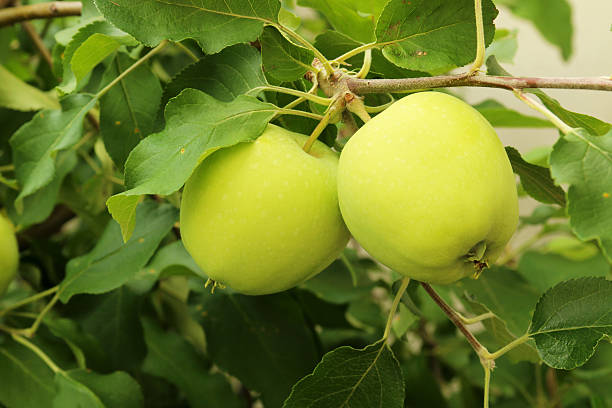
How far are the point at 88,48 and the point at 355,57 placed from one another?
0.18m

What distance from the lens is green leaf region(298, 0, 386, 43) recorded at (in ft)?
1.37

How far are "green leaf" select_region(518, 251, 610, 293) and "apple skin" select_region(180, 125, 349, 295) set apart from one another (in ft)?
1.51

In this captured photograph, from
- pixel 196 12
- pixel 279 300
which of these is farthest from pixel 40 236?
pixel 196 12

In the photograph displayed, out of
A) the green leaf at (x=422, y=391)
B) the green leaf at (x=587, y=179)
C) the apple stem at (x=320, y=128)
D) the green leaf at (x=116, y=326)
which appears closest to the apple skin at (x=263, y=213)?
the apple stem at (x=320, y=128)

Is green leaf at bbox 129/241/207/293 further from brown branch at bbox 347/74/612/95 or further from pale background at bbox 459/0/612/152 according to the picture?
pale background at bbox 459/0/612/152

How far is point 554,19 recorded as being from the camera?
498mm

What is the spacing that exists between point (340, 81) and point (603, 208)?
0.51ft

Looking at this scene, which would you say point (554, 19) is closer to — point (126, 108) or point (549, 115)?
point (549, 115)

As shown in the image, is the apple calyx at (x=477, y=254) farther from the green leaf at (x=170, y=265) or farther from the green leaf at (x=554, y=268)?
the green leaf at (x=554, y=268)

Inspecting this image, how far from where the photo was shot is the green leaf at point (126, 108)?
17.6 inches

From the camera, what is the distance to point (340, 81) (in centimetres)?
33

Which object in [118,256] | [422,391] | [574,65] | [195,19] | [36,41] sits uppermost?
[195,19]

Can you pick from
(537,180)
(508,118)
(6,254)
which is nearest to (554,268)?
(508,118)

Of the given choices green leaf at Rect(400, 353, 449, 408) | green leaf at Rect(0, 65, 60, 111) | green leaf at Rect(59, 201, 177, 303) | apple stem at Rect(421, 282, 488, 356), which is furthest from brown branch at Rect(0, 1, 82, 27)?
green leaf at Rect(400, 353, 449, 408)
